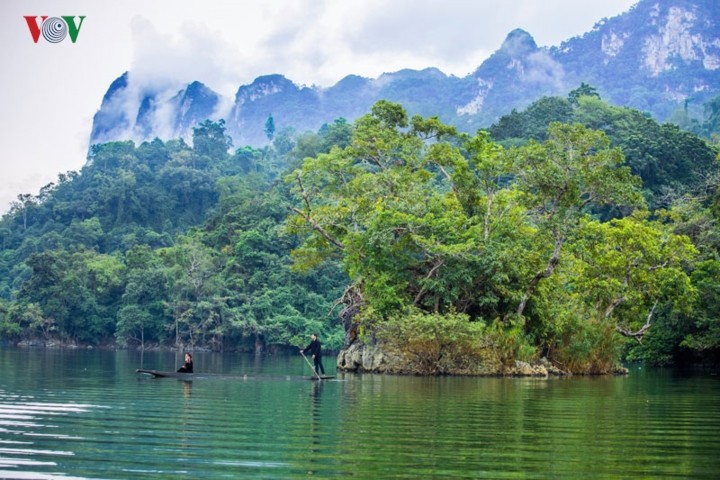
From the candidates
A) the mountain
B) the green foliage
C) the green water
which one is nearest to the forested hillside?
the green foliage

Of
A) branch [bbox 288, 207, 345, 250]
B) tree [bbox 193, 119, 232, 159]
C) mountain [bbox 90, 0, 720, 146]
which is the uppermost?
mountain [bbox 90, 0, 720, 146]

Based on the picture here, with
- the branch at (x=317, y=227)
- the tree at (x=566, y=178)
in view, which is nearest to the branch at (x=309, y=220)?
the branch at (x=317, y=227)

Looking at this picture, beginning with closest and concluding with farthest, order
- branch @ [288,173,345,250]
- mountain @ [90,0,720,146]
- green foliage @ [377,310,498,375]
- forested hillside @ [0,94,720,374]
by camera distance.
Result: green foliage @ [377,310,498,375]
forested hillside @ [0,94,720,374]
branch @ [288,173,345,250]
mountain @ [90,0,720,146]

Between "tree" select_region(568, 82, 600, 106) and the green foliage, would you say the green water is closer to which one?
the green foliage

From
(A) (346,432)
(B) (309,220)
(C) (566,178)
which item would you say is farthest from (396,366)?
(A) (346,432)

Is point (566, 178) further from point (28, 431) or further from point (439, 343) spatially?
point (28, 431)

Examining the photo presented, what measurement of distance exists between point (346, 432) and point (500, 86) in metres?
150

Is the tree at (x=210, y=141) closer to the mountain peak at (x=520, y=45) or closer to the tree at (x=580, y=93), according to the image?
the tree at (x=580, y=93)

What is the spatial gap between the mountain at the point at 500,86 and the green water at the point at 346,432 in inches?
4618

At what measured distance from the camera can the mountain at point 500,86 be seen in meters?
149

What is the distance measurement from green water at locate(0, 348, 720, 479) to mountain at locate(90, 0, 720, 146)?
385ft

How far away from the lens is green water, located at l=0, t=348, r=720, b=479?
8695mm

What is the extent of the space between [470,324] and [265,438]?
50.8 feet

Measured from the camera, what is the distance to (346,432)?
1137 cm
